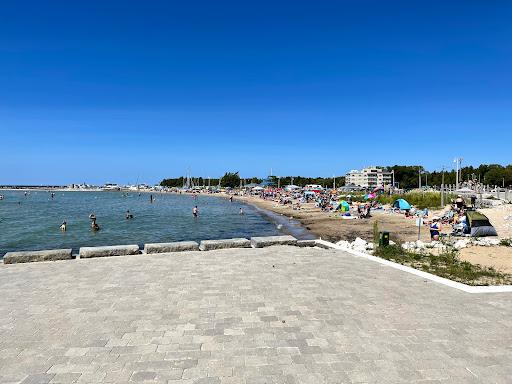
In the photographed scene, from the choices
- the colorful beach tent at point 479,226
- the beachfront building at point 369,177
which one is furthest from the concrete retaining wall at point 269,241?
the beachfront building at point 369,177

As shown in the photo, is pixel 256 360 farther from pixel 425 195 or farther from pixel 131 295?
pixel 425 195

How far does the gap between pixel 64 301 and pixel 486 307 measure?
7.65 m

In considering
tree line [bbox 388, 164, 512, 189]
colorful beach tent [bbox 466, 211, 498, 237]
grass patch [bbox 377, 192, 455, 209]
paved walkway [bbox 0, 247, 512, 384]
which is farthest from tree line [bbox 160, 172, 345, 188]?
paved walkway [bbox 0, 247, 512, 384]

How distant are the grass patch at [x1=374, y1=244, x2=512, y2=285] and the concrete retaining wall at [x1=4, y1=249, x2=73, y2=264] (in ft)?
31.7

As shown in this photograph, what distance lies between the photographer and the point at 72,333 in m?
4.94

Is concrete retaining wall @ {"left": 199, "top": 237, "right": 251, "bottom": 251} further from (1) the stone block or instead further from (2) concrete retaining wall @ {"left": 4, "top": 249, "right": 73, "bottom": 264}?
(2) concrete retaining wall @ {"left": 4, "top": 249, "right": 73, "bottom": 264}

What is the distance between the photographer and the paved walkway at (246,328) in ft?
13.1

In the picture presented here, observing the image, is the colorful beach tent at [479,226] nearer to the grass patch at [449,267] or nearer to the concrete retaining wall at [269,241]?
the grass patch at [449,267]

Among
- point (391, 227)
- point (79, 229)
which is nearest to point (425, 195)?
point (391, 227)

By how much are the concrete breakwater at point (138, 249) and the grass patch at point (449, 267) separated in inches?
102

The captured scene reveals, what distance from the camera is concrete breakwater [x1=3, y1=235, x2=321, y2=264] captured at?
957 cm

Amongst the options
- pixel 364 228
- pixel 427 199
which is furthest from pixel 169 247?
pixel 427 199

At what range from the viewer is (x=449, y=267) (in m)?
9.96

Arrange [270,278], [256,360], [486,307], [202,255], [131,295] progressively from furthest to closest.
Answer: [202,255] < [270,278] < [131,295] < [486,307] < [256,360]
